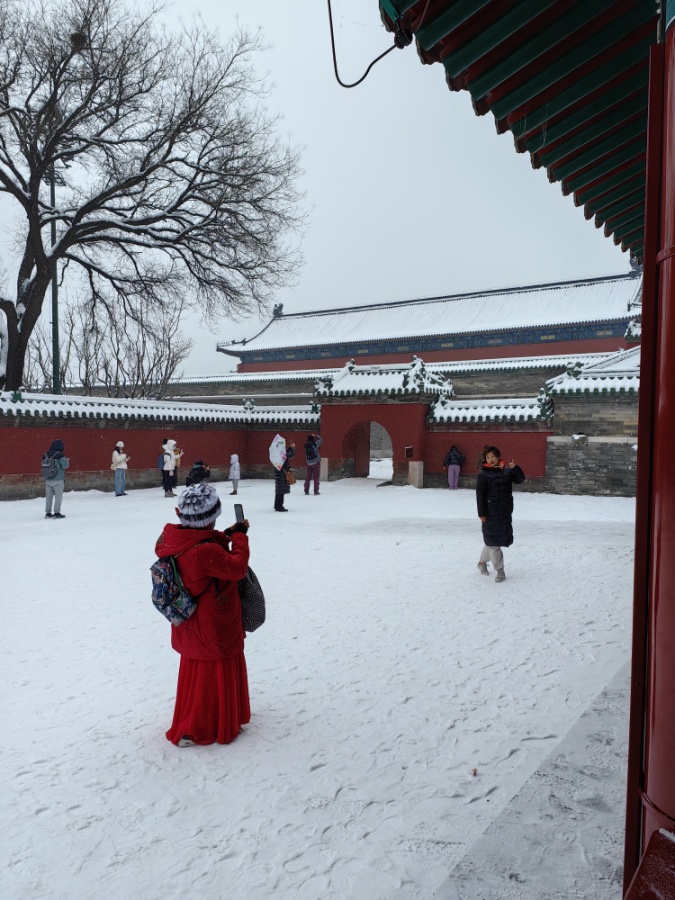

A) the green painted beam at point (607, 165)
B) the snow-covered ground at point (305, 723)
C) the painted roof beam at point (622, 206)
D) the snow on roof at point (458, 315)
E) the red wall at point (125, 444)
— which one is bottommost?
the snow-covered ground at point (305, 723)

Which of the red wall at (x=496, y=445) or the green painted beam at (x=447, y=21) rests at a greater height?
the green painted beam at (x=447, y=21)

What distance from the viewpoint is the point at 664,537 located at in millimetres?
1251

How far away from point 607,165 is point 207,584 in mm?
2838

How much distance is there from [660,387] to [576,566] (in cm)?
602

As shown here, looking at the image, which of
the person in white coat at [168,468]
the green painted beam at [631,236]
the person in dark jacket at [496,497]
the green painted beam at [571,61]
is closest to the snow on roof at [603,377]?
the person in dark jacket at [496,497]

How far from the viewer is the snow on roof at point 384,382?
16.1m

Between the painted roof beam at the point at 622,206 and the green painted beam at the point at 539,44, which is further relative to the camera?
the painted roof beam at the point at 622,206

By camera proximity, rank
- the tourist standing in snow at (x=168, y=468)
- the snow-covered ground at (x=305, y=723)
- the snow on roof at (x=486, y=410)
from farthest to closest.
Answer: the snow on roof at (x=486, y=410)
the tourist standing in snow at (x=168, y=468)
the snow-covered ground at (x=305, y=723)

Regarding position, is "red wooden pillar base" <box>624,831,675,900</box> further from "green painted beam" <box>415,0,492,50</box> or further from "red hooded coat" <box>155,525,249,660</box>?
"green painted beam" <box>415,0,492,50</box>

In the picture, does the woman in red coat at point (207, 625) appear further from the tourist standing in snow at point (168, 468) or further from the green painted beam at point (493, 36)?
the tourist standing in snow at point (168, 468)

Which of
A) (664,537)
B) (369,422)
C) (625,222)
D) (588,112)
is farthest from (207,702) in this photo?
(369,422)

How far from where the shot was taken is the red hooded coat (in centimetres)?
282

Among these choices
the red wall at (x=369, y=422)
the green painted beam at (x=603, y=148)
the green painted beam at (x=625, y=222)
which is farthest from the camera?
the red wall at (x=369, y=422)

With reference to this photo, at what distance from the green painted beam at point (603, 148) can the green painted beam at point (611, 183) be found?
0.21m
